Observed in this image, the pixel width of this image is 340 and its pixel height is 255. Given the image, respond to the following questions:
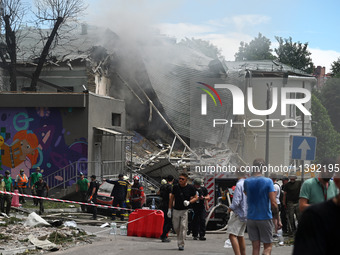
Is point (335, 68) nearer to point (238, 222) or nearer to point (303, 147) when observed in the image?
point (303, 147)

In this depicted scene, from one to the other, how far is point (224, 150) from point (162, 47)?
7.30 m

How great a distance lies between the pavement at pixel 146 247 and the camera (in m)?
12.4

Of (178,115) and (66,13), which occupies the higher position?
(66,13)

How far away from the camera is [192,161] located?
3625 centimetres

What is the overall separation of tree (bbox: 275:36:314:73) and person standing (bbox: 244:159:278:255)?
81.3 metres

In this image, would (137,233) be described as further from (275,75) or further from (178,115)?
(275,75)

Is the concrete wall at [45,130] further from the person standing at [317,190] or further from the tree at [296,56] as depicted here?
the tree at [296,56]

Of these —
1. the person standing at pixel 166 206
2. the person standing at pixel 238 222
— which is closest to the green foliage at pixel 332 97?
the person standing at pixel 166 206

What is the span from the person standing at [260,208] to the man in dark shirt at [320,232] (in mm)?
5672

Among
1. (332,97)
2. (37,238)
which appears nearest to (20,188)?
(37,238)

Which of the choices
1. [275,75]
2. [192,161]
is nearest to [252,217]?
[192,161]

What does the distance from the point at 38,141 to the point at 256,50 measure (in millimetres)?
66447

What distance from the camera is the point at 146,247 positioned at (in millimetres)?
13289

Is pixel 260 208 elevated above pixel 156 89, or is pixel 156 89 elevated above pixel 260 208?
pixel 156 89
